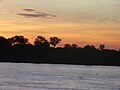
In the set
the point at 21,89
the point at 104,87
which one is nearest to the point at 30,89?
the point at 21,89

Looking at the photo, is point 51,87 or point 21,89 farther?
point 51,87

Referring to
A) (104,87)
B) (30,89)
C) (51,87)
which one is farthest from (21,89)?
(104,87)

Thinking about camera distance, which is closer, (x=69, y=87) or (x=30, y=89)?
(x=30, y=89)

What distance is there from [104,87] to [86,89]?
7.72 metres

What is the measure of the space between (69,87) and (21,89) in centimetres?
1208

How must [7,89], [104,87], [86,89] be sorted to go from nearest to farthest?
[7,89], [86,89], [104,87]

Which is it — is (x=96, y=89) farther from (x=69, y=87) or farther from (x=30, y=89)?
(x=30, y=89)

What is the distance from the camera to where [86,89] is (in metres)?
103

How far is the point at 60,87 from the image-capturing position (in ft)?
348

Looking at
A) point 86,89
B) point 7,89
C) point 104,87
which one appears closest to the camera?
point 7,89

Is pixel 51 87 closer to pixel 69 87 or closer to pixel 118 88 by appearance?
pixel 69 87

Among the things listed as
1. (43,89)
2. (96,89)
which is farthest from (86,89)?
(43,89)

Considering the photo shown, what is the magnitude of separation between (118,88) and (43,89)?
1591 cm

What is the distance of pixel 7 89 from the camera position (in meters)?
96.2
